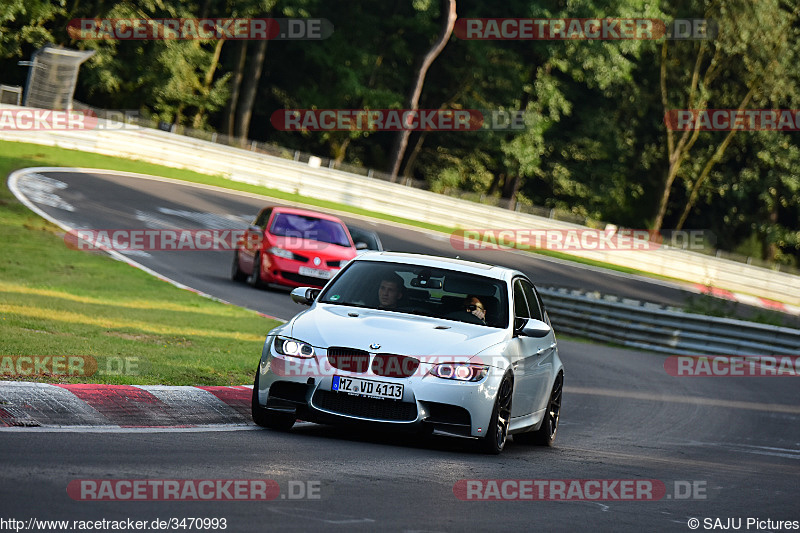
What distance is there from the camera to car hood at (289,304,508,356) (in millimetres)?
8672

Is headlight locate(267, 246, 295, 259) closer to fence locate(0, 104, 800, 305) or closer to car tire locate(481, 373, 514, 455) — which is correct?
car tire locate(481, 373, 514, 455)

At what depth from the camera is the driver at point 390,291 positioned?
31.7 feet

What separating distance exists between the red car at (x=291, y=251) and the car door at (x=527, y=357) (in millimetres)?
11190

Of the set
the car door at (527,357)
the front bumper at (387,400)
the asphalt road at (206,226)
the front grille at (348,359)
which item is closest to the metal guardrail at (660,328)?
the asphalt road at (206,226)

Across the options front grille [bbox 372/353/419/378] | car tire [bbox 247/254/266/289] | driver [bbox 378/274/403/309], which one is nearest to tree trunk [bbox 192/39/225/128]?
car tire [bbox 247/254/266/289]

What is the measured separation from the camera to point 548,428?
10.5m

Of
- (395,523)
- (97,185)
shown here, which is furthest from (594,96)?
(395,523)

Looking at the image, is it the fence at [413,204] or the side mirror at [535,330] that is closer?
the side mirror at [535,330]

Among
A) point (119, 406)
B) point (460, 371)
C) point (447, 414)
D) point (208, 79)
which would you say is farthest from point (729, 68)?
point (119, 406)

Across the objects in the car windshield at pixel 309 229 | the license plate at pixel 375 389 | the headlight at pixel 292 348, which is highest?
the headlight at pixel 292 348

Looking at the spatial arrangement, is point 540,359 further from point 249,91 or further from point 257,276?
point 249,91

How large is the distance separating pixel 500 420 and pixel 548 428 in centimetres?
149

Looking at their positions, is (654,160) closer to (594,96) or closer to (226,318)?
(594,96)

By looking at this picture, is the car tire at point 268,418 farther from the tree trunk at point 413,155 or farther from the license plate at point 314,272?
the tree trunk at point 413,155
